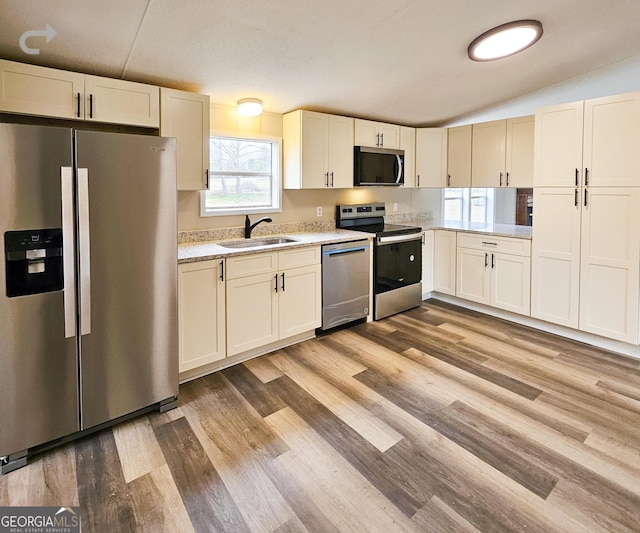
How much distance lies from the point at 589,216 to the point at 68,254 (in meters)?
3.82

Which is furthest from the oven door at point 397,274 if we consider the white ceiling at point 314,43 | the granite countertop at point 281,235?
the white ceiling at point 314,43

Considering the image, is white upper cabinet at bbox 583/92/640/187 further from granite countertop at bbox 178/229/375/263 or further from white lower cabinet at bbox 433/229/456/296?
granite countertop at bbox 178/229/375/263

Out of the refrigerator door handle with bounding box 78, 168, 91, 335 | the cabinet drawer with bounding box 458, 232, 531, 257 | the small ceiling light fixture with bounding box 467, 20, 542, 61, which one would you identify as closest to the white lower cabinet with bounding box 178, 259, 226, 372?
the refrigerator door handle with bounding box 78, 168, 91, 335

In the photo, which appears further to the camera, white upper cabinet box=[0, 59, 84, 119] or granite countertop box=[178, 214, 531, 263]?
granite countertop box=[178, 214, 531, 263]

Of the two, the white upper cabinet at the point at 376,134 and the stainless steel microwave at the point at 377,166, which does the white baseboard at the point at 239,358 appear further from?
the white upper cabinet at the point at 376,134

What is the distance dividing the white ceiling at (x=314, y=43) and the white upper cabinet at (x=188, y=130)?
0.15 metres

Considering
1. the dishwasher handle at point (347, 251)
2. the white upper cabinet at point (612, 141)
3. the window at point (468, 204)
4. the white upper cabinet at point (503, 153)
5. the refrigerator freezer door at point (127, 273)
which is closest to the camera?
the refrigerator freezer door at point (127, 273)

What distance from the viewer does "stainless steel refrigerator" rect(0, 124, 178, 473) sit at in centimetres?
186

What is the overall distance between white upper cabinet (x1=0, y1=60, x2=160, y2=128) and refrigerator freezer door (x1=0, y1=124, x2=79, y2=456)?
1.97 ft

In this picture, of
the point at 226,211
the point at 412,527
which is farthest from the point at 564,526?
the point at 226,211

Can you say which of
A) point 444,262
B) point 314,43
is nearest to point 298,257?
point 314,43

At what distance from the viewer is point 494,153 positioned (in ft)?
14.0

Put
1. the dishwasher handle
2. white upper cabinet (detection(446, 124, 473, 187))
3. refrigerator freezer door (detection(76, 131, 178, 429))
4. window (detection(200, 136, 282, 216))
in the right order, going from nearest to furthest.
A: refrigerator freezer door (detection(76, 131, 178, 429))
window (detection(200, 136, 282, 216))
the dishwasher handle
white upper cabinet (detection(446, 124, 473, 187))

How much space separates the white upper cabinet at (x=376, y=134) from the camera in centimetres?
414
